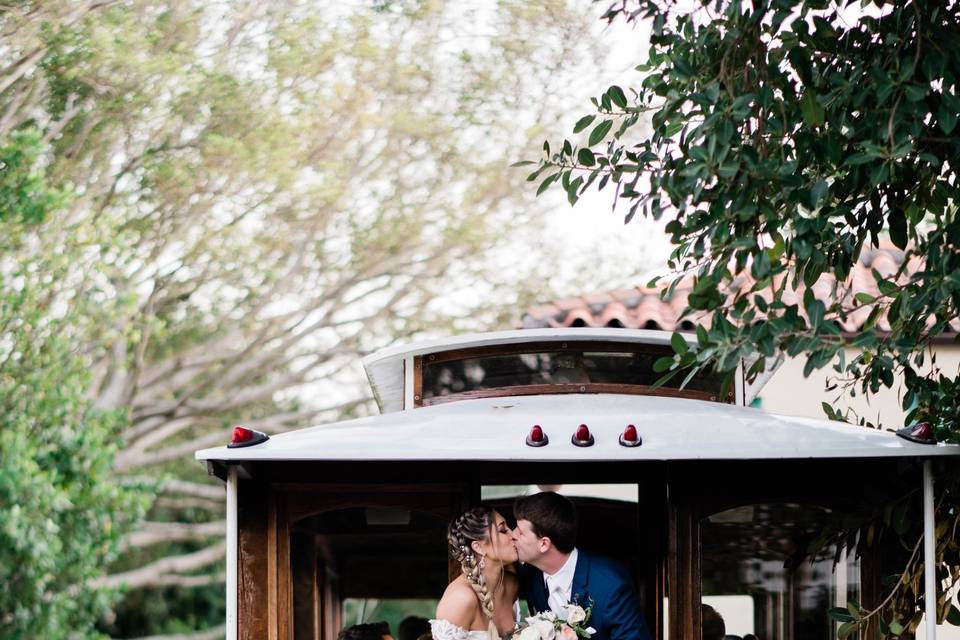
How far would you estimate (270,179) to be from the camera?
18.3 meters

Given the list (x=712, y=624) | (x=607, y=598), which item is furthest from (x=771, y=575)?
(x=607, y=598)

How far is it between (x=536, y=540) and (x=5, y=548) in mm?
8769

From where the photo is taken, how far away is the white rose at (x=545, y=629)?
5.05 metres

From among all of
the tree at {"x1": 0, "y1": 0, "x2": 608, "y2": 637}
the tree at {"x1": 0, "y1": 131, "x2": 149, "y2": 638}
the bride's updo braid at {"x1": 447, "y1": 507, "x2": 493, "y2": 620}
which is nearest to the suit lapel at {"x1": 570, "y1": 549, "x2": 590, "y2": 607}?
the bride's updo braid at {"x1": 447, "y1": 507, "x2": 493, "y2": 620}

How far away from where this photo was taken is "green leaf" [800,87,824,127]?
4.77 m

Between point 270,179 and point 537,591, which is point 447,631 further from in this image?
point 270,179

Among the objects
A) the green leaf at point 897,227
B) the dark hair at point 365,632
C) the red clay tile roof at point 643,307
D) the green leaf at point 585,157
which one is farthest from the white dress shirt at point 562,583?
the red clay tile roof at point 643,307

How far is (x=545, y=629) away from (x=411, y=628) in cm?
274

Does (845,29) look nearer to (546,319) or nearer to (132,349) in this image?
(546,319)

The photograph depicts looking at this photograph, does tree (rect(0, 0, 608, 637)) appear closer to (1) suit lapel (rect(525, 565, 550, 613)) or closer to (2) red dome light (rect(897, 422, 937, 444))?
(1) suit lapel (rect(525, 565, 550, 613))

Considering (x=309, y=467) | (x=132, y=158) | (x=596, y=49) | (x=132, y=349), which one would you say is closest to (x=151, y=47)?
(x=132, y=158)

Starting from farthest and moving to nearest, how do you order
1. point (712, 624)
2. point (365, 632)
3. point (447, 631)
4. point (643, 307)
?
point (643, 307)
point (365, 632)
point (712, 624)
point (447, 631)

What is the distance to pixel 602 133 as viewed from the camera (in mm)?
5375

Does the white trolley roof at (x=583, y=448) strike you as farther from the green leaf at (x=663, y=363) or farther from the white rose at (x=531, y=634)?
the white rose at (x=531, y=634)
